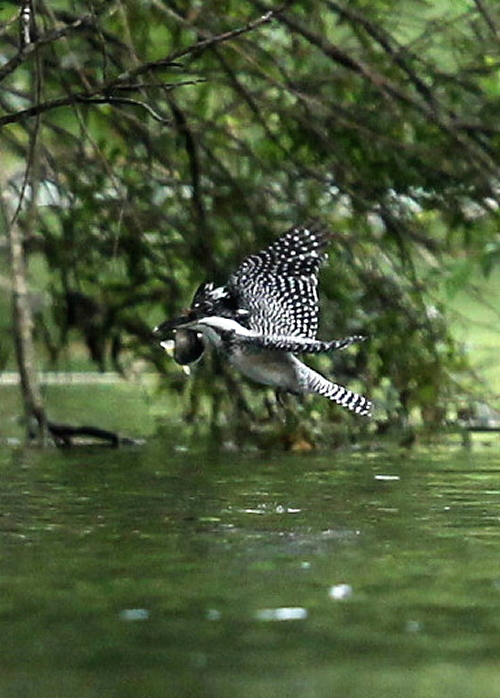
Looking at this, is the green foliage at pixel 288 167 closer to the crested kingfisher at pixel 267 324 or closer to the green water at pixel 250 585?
the crested kingfisher at pixel 267 324

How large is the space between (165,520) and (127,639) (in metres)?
3.08

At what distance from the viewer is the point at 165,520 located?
906 cm

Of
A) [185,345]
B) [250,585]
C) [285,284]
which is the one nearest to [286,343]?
[185,345]

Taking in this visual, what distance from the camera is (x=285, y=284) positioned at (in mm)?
11945

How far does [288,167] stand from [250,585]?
708 cm

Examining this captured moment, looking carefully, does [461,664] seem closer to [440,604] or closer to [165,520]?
[440,604]

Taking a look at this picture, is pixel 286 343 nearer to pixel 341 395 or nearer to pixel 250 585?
pixel 341 395

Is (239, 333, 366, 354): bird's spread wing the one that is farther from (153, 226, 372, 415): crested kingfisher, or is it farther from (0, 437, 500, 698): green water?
(0, 437, 500, 698): green water

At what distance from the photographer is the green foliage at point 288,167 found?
12.8 m

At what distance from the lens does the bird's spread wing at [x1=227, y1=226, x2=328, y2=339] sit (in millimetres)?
11555

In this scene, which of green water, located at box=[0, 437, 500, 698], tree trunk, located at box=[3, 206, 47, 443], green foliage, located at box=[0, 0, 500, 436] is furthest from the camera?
tree trunk, located at box=[3, 206, 47, 443]

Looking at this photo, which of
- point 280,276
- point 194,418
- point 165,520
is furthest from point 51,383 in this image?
point 165,520

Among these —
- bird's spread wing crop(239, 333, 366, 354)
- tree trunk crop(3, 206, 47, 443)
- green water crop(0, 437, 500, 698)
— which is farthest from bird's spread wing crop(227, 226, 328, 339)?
tree trunk crop(3, 206, 47, 443)

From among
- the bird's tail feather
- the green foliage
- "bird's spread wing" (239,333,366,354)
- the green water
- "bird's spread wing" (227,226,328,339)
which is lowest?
the green water
